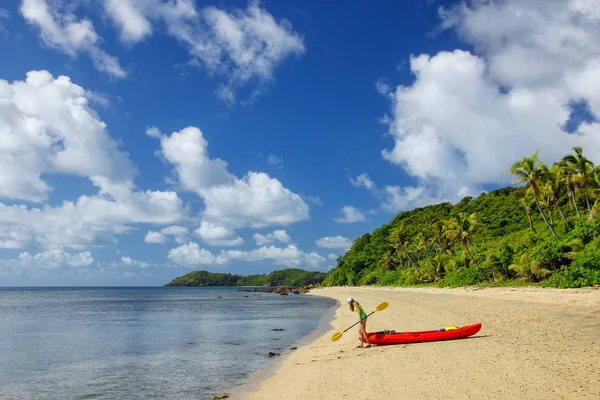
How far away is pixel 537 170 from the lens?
3981 cm

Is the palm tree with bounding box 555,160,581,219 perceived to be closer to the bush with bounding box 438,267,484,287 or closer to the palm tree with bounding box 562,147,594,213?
the palm tree with bounding box 562,147,594,213

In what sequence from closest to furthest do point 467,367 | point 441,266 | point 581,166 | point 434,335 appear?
point 467,367
point 434,335
point 581,166
point 441,266

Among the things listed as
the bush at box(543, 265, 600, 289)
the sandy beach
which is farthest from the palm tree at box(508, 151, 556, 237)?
the sandy beach

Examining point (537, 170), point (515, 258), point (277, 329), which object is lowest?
point (277, 329)

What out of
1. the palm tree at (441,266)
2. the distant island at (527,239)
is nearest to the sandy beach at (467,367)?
the distant island at (527,239)

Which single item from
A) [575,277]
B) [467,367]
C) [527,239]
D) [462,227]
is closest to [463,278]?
[462,227]

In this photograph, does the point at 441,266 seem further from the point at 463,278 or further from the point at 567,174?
the point at 567,174

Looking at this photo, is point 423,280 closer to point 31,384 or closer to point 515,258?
point 515,258

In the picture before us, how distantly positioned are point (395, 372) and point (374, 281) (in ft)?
288

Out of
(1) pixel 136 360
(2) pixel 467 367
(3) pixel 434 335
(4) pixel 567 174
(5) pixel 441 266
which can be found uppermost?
(4) pixel 567 174

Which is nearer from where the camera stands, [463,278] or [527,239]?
[527,239]

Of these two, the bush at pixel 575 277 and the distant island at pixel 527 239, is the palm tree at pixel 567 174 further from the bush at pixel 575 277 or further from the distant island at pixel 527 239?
the bush at pixel 575 277

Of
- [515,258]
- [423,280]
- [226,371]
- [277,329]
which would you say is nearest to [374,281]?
[423,280]

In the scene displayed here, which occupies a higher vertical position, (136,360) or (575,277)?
(575,277)
